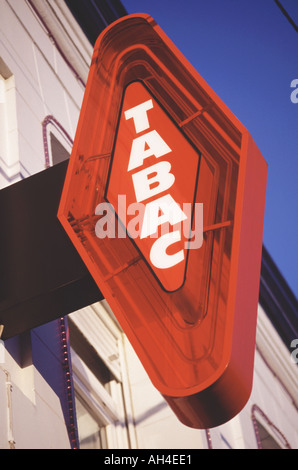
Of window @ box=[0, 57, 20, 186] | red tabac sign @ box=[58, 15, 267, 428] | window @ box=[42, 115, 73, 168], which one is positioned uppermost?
window @ box=[42, 115, 73, 168]

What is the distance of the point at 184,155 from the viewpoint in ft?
13.9

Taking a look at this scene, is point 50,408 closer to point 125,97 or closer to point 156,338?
point 156,338

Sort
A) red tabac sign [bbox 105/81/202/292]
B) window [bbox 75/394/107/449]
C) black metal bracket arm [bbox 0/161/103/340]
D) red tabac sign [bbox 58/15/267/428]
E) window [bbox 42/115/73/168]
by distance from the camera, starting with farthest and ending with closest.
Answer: window [bbox 42/115/73/168]
window [bbox 75/394/107/449]
black metal bracket arm [bbox 0/161/103/340]
red tabac sign [bbox 105/81/202/292]
red tabac sign [bbox 58/15/267/428]

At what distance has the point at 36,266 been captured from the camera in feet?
13.2

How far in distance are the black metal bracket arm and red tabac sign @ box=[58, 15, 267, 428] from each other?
148 millimetres

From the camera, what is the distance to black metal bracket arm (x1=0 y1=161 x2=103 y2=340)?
3898mm

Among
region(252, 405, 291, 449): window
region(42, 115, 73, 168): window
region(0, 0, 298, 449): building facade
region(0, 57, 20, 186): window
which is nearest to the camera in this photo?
region(0, 0, 298, 449): building facade

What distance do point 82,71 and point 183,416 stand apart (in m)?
6.81

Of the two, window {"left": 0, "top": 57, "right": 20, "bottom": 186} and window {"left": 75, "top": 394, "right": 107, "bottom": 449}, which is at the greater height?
window {"left": 0, "top": 57, "right": 20, "bottom": 186}

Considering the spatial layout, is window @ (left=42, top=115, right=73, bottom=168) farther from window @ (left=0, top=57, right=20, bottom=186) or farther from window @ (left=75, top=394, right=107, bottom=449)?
window @ (left=75, top=394, right=107, bottom=449)

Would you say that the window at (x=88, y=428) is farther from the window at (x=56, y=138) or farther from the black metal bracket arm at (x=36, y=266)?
the window at (x=56, y=138)

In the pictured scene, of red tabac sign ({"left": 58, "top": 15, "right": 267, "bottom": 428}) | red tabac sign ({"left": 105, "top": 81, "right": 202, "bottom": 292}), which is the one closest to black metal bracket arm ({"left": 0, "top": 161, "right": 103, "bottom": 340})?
red tabac sign ({"left": 58, "top": 15, "right": 267, "bottom": 428})
